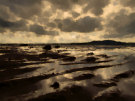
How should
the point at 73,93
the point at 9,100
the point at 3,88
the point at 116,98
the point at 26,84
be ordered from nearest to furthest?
the point at 9,100 → the point at 116,98 → the point at 73,93 → the point at 3,88 → the point at 26,84

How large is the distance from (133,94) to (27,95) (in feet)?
18.3

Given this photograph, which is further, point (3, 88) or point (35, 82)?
point (35, 82)

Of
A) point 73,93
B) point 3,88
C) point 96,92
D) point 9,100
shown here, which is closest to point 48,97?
point 73,93

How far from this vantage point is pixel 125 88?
226 inches

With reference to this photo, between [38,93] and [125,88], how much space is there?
516cm

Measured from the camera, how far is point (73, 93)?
16.4ft

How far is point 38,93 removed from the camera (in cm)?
490

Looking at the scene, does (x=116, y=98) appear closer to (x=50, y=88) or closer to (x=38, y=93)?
(x=50, y=88)

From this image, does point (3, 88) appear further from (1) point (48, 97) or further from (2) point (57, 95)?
(2) point (57, 95)

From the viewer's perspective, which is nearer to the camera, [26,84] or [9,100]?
[9,100]

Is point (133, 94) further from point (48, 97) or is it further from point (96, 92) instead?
point (48, 97)

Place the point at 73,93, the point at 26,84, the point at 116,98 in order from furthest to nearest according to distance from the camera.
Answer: the point at 26,84 < the point at 73,93 < the point at 116,98

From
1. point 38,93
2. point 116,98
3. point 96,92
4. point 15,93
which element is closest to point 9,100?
point 15,93

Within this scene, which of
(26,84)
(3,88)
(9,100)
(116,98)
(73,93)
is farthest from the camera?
(26,84)
